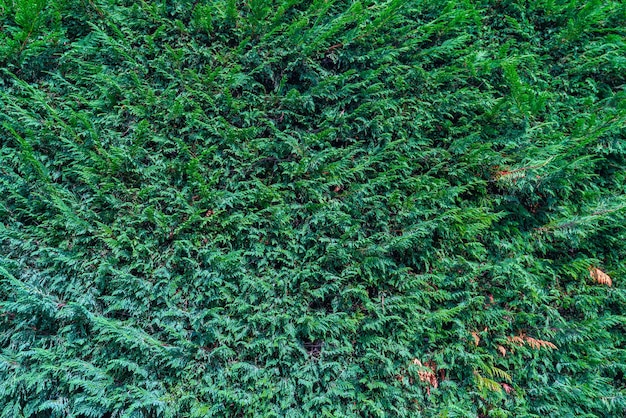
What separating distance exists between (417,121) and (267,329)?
1985 mm

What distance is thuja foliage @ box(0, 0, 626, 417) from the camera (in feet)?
8.24

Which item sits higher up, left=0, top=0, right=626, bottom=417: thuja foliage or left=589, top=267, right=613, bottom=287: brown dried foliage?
left=0, top=0, right=626, bottom=417: thuja foliage

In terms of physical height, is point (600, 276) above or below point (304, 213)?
below

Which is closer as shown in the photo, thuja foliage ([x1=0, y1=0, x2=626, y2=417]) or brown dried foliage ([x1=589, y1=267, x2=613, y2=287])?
thuja foliage ([x1=0, y1=0, x2=626, y2=417])

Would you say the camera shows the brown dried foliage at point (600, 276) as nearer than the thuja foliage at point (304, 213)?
No

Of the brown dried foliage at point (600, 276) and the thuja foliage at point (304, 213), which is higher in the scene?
the thuja foliage at point (304, 213)

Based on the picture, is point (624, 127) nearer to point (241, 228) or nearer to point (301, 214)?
point (301, 214)

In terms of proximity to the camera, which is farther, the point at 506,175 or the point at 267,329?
the point at 506,175

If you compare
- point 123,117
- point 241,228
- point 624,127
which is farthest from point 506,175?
point 123,117

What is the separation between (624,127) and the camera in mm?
2902

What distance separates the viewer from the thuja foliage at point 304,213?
8.24 ft

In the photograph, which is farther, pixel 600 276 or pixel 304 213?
pixel 600 276

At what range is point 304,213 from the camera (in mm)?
2689

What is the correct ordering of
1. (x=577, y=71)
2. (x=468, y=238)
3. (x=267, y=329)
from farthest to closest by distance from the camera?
(x=577, y=71)
(x=468, y=238)
(x=267, y=329)
